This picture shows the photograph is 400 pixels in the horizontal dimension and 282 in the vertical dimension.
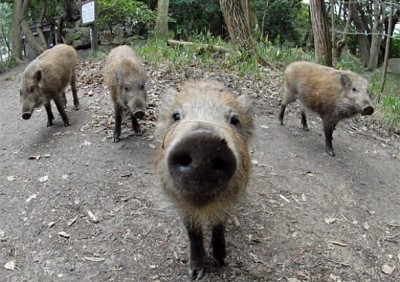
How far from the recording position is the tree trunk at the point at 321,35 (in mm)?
7871

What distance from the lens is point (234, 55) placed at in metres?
8.00

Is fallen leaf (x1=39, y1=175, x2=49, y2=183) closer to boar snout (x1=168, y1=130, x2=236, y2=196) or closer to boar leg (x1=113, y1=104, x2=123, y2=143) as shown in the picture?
boar leg (x1=113, y1=104, x2=123, y2=143)

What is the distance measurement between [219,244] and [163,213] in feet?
2.65

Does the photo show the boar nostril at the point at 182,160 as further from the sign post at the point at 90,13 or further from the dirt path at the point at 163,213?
the sign post at the point at 90,13

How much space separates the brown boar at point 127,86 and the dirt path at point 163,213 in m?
0.43

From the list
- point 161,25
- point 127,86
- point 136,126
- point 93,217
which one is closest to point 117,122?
point 136,126

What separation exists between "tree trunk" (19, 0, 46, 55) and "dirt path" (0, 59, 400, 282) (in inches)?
298

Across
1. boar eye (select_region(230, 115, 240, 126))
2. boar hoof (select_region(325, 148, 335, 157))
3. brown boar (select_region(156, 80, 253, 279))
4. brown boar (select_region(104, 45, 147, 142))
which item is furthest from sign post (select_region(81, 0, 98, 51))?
boar eye (select_region(230, 115, 240, 126))

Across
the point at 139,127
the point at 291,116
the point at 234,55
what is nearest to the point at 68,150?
the point at 139,127

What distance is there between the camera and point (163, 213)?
3.84m

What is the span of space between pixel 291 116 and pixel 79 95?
10.9 feet

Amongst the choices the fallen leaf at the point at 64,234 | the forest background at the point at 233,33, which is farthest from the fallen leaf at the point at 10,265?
the forest background at the point at 233,33

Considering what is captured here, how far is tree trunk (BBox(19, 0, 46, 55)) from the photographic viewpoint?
1258 cm

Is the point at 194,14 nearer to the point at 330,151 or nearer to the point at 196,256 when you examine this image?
the point at 330,151
